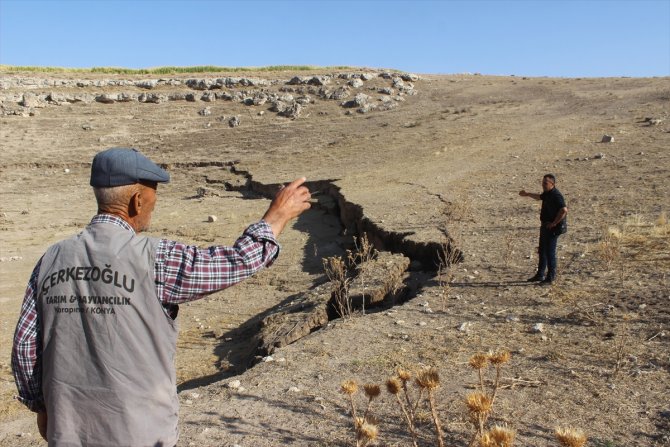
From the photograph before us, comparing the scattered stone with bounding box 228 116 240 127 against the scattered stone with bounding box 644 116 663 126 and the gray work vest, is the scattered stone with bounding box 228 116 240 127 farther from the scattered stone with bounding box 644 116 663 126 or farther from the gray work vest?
the gray work vest

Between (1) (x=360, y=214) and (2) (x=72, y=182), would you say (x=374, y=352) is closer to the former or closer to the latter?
(1) (x=360, y=214)

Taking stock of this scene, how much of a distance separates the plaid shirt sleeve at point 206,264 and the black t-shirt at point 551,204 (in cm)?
504

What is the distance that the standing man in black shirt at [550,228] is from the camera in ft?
19.4

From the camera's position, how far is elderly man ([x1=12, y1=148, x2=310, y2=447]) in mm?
1594

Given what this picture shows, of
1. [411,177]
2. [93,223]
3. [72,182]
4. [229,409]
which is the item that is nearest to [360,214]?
[411,177]

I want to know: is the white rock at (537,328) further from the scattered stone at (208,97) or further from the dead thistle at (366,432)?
the scattered stone at (208,97)

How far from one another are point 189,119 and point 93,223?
2392 cm

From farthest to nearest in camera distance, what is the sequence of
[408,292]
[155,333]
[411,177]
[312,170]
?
1. [312,170]
2. [411,177]
3. [408,292]
4. [155,333]

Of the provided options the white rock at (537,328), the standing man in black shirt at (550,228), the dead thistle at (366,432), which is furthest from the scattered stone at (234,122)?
the dead thistle at (366,432)

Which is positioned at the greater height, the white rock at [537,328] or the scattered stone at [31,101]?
the scattered stone at [31,101]

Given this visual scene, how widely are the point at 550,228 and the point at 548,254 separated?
0.98 feet

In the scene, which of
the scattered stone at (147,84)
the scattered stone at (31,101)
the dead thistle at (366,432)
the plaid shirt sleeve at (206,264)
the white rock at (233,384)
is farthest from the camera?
the scattered stone at (147,84)

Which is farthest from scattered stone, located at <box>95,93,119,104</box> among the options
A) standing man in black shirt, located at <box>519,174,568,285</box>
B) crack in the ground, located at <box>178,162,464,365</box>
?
standing man in black shirt, located at <box>519,174,568,285</box>

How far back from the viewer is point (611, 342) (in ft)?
14.3
